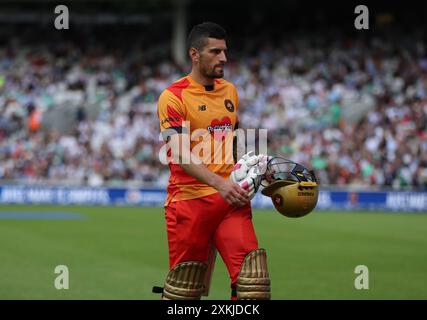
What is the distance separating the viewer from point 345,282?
1274 cm

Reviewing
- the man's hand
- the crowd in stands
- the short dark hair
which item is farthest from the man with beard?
the crowd in stands

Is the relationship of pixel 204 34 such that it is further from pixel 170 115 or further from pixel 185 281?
pixel 185 281

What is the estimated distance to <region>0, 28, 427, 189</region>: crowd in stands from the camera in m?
30.6

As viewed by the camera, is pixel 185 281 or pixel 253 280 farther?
pixel 185 281

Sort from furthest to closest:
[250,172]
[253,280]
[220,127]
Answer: [220,127] < [250,172] < [253,280]

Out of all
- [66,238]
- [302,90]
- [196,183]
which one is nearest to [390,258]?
[66,238]

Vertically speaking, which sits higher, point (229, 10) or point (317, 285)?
point (229, 10)

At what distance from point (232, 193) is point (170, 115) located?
902mm

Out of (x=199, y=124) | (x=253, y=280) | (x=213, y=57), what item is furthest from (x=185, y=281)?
(x=213, y=57)

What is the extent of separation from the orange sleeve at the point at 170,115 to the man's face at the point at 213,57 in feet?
1.27

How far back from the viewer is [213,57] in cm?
759

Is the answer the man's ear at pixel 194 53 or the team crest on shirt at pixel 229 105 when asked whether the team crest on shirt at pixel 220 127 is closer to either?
the team crest on shirt at pixel 229 105
